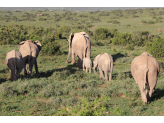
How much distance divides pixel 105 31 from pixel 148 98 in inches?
1179

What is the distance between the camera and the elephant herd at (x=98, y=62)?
737cm

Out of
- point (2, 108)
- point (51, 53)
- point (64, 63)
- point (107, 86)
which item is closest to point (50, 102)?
point (2, 108)

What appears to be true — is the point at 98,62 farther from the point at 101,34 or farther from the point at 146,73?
the point at 101,34

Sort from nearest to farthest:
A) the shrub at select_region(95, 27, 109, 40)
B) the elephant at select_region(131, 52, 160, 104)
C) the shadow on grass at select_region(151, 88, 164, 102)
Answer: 1. the elephant at select_region(131, 52, 160, 104)
2. the shadow on grass at select_region(151, 88, 164, 102)
3. the shrub at select_region(95, 27, 109, 40)

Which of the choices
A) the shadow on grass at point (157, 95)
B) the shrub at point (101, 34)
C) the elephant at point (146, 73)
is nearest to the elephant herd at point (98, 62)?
the elephant at point (146, 73)

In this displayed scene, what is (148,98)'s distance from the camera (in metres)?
7.67

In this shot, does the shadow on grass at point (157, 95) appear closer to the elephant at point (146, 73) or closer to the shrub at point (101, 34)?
the elephant at point (146, 73)

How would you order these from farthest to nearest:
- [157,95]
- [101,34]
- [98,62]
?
[101,34] < [98,62] < [157,95]

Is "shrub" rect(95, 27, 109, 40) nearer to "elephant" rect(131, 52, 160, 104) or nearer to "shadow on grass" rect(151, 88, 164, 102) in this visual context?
"shadow on grass" rect(151, 88, 164, 102)

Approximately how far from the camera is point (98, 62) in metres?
11.7

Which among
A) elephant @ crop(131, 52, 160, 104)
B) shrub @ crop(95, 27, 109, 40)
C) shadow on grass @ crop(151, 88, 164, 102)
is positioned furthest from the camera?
shrub @ crop(95, 27, 109, 40)

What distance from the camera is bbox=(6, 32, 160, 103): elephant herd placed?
24.2 feet

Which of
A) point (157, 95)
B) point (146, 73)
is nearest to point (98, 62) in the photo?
point (157, 95)

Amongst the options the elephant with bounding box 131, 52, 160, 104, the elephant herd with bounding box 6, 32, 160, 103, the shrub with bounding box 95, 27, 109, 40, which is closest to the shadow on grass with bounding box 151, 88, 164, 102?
the elephant herd with bounding box 6, 32, 160, 103
